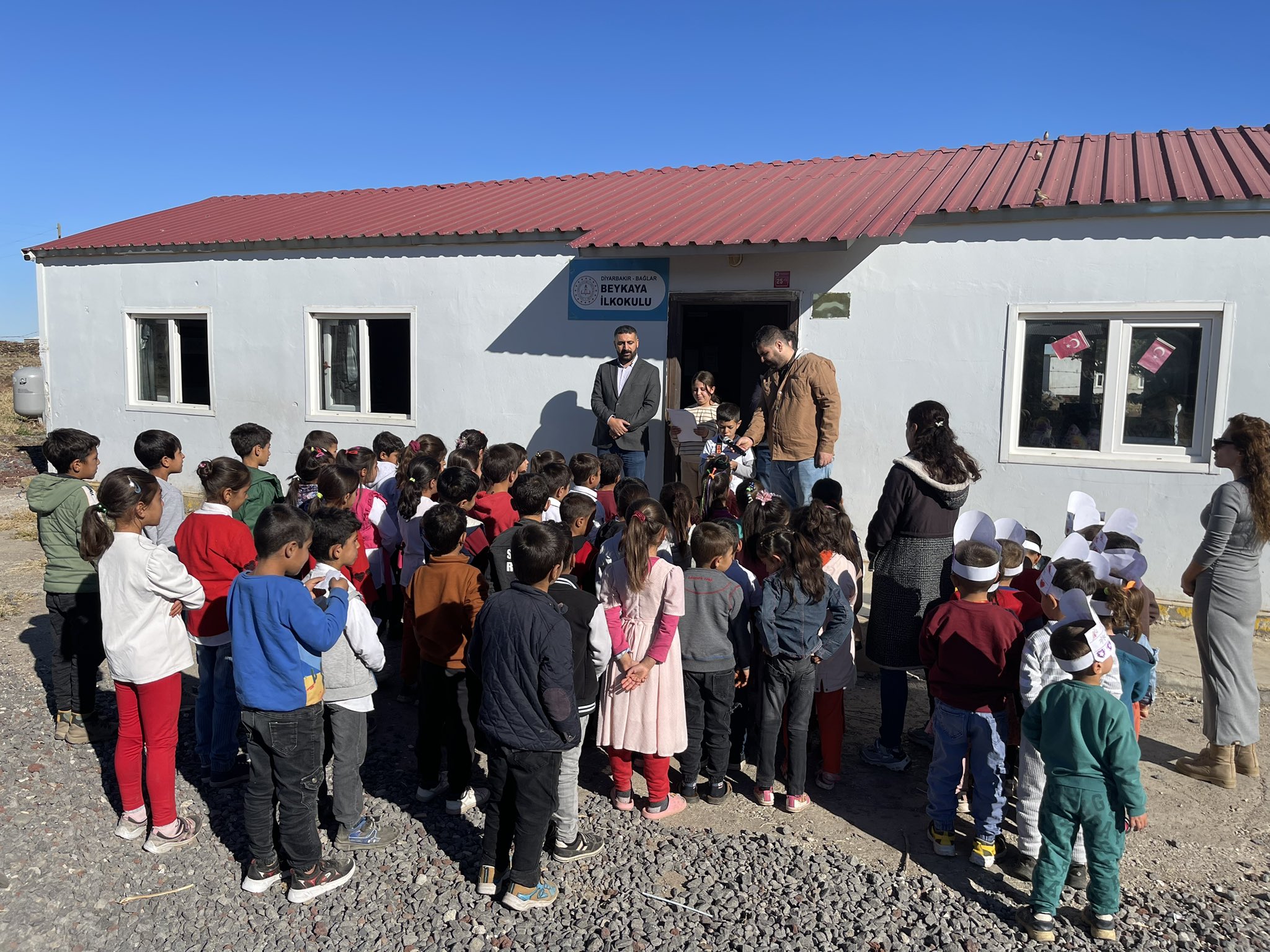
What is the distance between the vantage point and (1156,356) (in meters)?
6.53

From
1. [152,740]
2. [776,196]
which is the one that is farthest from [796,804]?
[776,196]

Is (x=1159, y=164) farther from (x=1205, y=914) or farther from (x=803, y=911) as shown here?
(x=803, y=911)

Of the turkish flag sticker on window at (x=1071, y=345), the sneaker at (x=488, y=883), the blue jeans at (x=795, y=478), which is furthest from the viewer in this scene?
the turkish flag sticker on window at (x=1071, y=345)

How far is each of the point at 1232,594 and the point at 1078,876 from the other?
1.76 metres

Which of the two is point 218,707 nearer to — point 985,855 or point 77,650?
point 77,650

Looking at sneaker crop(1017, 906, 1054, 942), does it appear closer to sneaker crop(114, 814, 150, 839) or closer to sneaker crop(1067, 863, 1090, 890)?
sneaker crop(1067, 863, 1090, 890)

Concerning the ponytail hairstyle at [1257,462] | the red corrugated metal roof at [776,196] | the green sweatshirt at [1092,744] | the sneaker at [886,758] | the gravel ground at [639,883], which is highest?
the red corrugated metal roof at [776,196]

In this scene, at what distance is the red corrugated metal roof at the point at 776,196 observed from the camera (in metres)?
6.79

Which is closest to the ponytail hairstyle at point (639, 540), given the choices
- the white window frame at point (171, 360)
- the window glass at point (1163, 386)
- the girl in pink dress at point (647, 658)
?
the girl in pink dress at point (647, 658)

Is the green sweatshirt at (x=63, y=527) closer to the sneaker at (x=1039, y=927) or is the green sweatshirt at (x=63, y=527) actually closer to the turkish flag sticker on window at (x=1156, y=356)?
the sneaker at (x=1039, y=927)

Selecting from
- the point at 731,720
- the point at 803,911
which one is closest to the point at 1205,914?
the point at 803,911

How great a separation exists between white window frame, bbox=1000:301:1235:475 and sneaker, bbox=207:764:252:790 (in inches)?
220

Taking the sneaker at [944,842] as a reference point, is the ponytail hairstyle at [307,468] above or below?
above

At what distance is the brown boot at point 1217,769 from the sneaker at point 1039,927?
1.70 m
